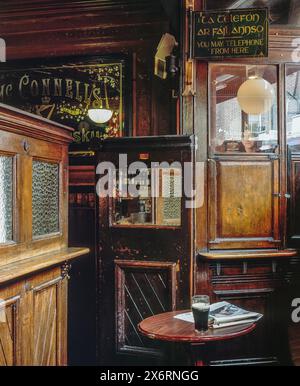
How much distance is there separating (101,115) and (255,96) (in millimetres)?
1626

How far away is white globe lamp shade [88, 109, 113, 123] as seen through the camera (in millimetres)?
4602

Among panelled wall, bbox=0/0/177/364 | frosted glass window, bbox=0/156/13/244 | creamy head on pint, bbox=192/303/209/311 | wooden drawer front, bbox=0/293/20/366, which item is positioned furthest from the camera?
panelled wall, bbox=0/0/177/364

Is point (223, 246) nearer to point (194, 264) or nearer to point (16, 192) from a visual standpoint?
point (194, 264)

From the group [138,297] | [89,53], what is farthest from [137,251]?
[89,53]

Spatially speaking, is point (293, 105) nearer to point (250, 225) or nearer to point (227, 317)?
point (250, 225)

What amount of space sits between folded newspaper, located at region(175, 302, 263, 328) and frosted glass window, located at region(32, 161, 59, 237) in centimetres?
97

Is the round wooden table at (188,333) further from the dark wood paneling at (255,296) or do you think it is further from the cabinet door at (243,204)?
the cabinet door at (243,204)

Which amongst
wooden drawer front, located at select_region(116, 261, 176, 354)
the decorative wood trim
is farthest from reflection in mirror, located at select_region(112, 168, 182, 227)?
wooden drawer front, located at select_region(116, 261, 176, 354)

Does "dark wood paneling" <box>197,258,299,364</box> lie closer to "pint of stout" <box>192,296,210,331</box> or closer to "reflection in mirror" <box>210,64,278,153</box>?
"reflection in mirror" <box>210,64,278,153</box>

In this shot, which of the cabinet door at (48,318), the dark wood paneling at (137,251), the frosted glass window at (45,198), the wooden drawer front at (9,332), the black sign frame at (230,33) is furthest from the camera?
the black sign frame at (230,33)

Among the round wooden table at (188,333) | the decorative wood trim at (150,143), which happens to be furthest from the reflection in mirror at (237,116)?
the round wooden table at (188,333)

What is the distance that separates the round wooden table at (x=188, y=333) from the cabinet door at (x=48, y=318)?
0.57m

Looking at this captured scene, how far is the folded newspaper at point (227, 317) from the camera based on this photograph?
8.05 feet

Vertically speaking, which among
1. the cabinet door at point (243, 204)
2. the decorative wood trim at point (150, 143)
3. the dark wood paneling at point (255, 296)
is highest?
the decorative wood trim at point (150, 143)
